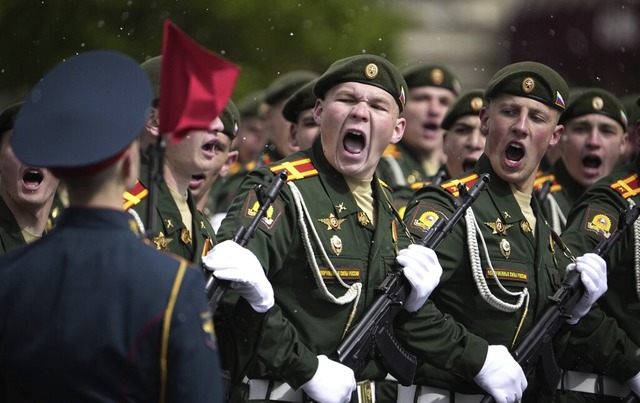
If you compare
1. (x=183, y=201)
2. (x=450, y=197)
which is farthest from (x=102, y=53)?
(x=450, y=197)

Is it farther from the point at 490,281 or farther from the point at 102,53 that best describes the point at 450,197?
the point at 102,53

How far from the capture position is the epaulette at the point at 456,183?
24.6 ft

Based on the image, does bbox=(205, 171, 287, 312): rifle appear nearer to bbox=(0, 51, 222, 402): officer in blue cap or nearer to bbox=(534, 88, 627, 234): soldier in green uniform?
bbox=(0, 51, 222, 402): officer in blue cap

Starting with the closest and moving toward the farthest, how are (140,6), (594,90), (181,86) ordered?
(181,86) < (594,90) < (140,6)

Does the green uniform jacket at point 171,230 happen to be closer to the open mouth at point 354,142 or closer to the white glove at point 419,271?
the open mouth at point 354,142

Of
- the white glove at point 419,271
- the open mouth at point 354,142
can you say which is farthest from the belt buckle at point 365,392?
the open mouth at point 354,142

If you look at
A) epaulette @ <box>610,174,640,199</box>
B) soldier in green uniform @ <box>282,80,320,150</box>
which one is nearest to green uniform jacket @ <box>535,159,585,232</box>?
epaulette @ <box>610,174,640,199</box>

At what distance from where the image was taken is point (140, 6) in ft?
58.6

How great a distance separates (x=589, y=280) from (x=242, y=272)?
2.19 metres

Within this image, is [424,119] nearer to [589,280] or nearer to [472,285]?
[589,280]

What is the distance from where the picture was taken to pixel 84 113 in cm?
435

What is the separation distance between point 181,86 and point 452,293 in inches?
124

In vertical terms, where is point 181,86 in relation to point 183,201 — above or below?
above

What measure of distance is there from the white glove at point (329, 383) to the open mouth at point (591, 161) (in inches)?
167
